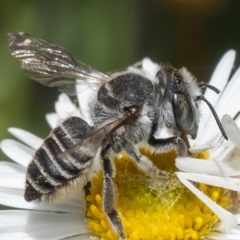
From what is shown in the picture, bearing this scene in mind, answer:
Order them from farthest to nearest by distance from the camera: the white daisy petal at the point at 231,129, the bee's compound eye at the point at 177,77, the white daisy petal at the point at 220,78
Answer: the white daisy petal at the point at 220,78 < the bee's compound eye at the point at 177,77 < the white daisy petal at the point at 231,129

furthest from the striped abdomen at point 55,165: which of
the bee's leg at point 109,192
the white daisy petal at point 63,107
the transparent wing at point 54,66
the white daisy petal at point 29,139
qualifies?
the white daisy petal at point 63,107

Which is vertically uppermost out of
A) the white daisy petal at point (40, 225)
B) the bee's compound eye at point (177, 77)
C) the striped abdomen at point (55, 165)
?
the bee's compound eye at point (177, 77)

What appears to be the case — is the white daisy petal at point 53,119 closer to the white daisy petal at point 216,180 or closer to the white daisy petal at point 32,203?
the white daisy petal at point 32,203

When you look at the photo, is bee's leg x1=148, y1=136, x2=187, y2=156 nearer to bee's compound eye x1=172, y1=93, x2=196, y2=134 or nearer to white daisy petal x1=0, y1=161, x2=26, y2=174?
bee's compound eye x1=172, y1=93, x2=196, y2=134

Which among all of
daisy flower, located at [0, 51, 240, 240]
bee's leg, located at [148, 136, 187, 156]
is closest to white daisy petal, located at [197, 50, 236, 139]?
daisy flower, located at [0, 51, 240, 240]

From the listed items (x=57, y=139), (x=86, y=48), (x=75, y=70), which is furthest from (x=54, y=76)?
(x=86, y=48)

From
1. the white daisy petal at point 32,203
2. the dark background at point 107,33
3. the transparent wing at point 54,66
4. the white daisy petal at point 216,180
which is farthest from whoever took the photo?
the dark background at point 107,33
